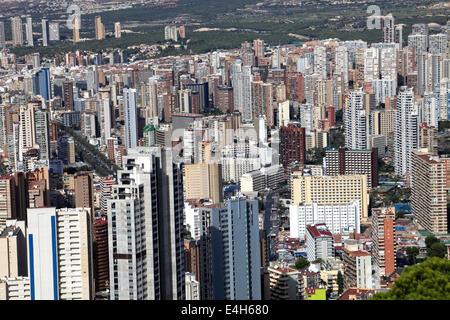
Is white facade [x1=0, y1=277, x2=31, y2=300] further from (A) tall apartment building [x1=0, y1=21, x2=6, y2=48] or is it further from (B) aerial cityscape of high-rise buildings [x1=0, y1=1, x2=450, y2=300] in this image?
(A) tall apartment building [x1=0, y1=21, x2=6, y2=48]

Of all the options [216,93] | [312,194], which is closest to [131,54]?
[216,93]

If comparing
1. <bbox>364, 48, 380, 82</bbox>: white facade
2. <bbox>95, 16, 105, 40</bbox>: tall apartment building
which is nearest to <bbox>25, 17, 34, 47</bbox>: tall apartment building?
<bbox>95, 16, 105, 40</bbox>: tall apartment building

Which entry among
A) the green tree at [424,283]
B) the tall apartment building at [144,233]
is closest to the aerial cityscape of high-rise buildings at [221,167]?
the tall apartment building at [144,233]

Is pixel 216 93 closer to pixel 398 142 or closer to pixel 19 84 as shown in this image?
pixel 19 84

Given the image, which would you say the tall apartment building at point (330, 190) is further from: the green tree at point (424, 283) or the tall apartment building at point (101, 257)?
the green tree at point (424, 283)

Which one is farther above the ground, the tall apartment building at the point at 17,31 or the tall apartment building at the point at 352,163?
the tall apartment building at the point at 17,31

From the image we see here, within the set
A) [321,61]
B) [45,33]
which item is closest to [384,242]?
[321,61]
